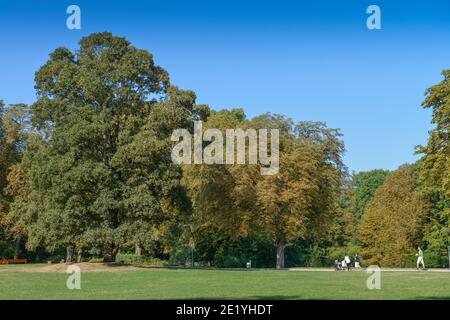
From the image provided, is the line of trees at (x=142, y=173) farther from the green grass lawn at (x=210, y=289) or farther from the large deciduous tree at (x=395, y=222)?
the green grass lawn at (x=210, y=289)

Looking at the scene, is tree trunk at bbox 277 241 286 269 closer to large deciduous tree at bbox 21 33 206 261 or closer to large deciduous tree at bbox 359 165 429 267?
large deciduous tree at bbox 21 33 206 261

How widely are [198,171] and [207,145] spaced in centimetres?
406

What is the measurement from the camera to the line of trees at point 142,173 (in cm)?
4291

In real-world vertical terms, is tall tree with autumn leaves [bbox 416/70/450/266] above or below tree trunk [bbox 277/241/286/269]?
above

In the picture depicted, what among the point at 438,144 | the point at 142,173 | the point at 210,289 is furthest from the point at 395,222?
the point at 210,289

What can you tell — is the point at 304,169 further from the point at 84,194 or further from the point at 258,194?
the point at 84,194

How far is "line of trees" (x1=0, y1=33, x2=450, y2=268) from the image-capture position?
42.9 m

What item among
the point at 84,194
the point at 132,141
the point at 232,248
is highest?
the point at 132,141

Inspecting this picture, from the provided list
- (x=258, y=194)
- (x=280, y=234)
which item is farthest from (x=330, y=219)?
(x=258, y=194)

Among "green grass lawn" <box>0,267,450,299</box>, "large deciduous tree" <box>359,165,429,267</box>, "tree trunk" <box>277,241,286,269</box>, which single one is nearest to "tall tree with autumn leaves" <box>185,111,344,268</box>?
"tree trunk" <box>277,241,286,269</box>

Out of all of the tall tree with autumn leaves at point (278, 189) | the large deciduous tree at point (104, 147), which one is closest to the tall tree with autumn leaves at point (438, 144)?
Result: the tall tree with autumn leaves at point (278, 189)

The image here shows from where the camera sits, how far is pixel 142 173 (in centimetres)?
4372

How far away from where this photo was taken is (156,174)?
4344 cm

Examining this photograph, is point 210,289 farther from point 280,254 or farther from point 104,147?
point 280,254
